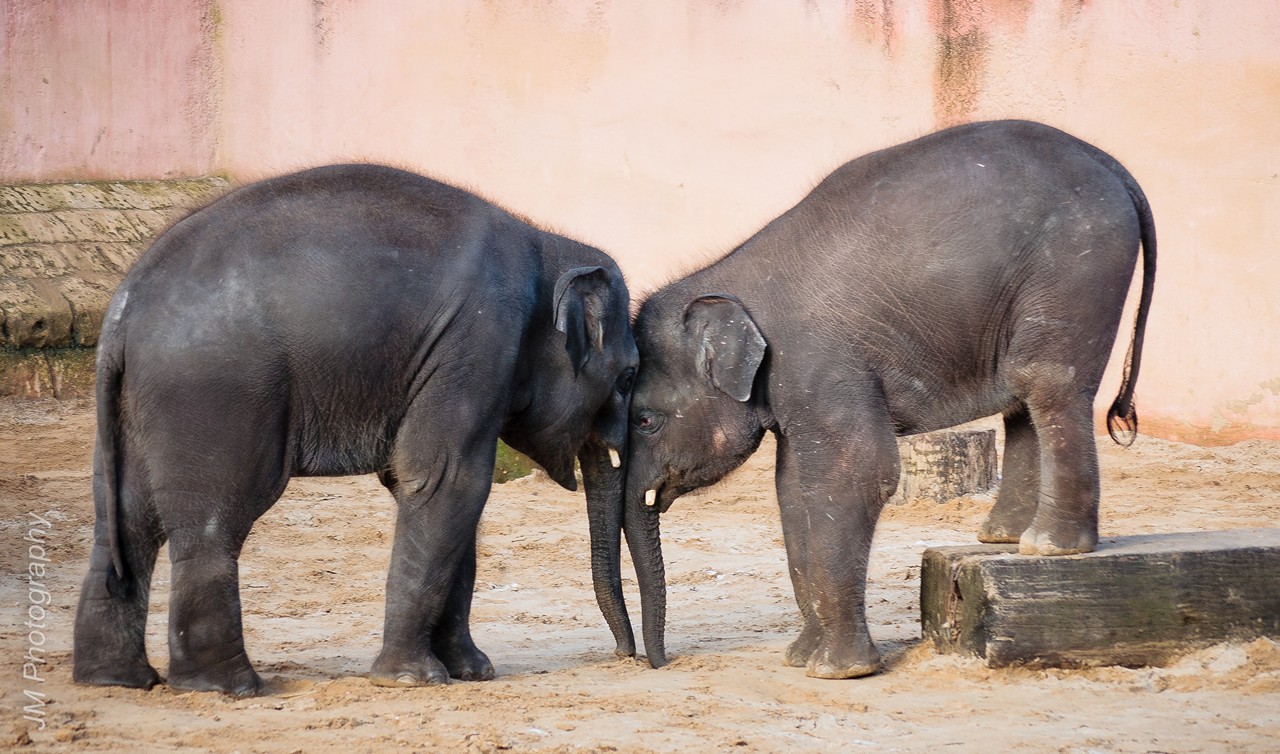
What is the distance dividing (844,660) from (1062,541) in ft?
2.61

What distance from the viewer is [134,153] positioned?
10594 mm

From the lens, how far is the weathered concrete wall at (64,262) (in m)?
9.11

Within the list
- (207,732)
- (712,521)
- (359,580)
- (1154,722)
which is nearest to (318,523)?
(359,580)

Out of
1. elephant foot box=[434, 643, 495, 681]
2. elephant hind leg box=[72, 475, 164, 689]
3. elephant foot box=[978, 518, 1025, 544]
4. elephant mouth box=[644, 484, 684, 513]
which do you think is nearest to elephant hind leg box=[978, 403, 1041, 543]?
elephant foot box=[978, 518, 1025, 544]

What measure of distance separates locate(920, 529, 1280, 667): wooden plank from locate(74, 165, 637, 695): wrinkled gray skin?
1547 millimetres

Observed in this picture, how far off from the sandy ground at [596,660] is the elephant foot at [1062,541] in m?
0.39

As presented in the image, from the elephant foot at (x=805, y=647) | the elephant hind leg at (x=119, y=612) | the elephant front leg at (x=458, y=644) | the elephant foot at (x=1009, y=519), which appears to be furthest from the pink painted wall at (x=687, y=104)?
the elephant hind leg at (x=119, y=612)

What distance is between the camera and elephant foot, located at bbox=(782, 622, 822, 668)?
4.93 m

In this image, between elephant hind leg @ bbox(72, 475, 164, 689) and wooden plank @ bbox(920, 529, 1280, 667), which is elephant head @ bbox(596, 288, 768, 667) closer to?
wooden plank @ bbox(920, 529, 1280, 667)

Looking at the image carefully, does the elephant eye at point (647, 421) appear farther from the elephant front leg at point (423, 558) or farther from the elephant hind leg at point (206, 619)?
the elephant hind leg at point (206, 619)

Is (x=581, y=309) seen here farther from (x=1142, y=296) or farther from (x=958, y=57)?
(x=958, y=57)

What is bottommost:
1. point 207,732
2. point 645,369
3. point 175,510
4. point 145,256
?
point 207,732

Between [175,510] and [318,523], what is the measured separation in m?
3.32

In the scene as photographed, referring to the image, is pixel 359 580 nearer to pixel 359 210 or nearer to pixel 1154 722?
pixel 359 210
